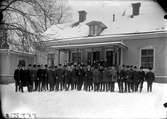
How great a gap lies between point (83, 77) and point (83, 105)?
202 cm

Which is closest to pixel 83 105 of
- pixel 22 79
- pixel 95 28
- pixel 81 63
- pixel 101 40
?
pixel 22 79

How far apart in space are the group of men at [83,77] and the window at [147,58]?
10.2 inches

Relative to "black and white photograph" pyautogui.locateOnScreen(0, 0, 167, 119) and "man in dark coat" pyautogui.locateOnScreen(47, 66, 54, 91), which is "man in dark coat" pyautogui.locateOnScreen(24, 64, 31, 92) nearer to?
"black and white photograph" pyautogui.locateOnScreen(0, 0, 167, 119)

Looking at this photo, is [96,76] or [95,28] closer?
[96,76]

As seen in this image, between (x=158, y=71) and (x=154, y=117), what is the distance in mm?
1325

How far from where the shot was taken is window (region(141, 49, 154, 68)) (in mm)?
5274

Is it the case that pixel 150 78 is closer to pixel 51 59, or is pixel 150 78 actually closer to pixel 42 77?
pixel 51 59

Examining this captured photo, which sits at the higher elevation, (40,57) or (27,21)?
(27,21)

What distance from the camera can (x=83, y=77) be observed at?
559 cm

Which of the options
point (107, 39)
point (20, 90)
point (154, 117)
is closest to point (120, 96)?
point (154, 117)

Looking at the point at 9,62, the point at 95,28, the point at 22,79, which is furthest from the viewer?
the point at 95,28

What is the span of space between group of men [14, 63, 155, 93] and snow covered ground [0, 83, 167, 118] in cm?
56

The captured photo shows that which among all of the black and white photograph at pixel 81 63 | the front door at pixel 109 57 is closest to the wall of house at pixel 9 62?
the black and white photograph at pixel 81 63

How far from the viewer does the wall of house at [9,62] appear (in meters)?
3.65
